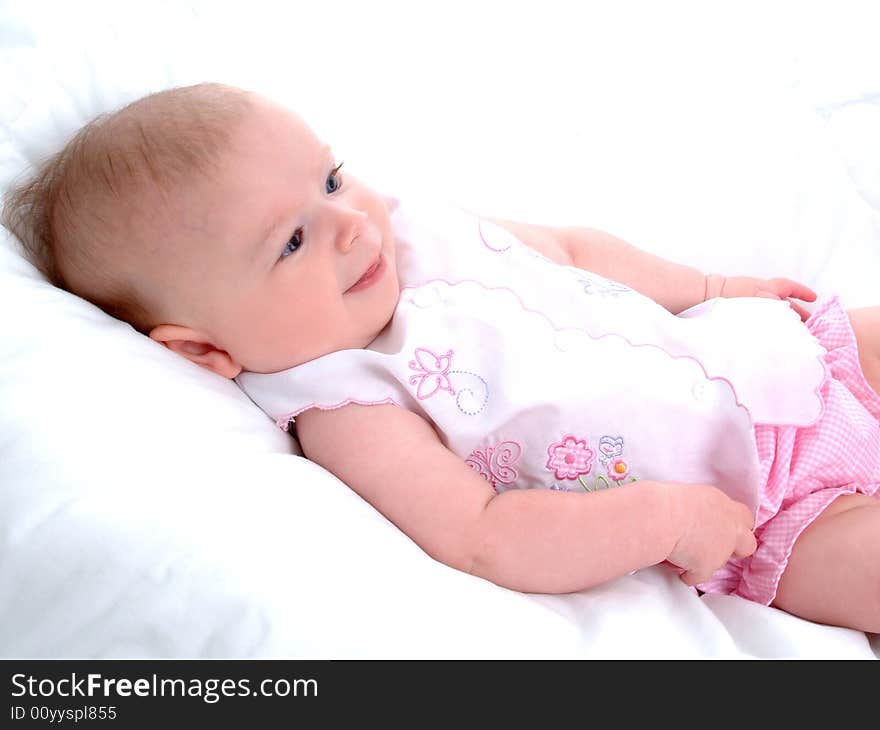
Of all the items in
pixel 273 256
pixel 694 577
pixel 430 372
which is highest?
pixel 273 256

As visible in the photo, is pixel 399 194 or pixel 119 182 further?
pixel 399 194

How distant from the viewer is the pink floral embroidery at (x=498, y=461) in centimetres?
115

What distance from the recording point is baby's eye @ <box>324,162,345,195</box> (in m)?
1.18

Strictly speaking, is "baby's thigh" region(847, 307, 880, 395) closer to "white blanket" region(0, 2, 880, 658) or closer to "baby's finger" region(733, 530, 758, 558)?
"white blanket" region(0, 2, 880, 658)

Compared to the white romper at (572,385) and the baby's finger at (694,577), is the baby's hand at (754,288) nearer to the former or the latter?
the white romper at (572,385)

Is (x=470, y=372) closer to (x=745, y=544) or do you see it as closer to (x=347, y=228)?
(x=347, y=228)

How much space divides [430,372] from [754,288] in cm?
54

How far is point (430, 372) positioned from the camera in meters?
1.16

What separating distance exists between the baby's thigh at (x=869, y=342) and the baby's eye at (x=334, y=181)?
70cm

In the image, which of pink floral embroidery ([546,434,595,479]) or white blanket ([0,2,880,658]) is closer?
white blanket ([0,2,880,658])

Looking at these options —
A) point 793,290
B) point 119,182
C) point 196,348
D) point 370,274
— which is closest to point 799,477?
point 793,290

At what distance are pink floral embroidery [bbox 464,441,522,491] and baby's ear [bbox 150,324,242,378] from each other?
300 mm

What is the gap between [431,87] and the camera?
1677mm

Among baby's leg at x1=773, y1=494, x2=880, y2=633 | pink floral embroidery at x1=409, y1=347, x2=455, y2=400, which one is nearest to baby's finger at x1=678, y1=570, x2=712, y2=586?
baby's leg at x1=773, y1=494, x2=880, y2=633
